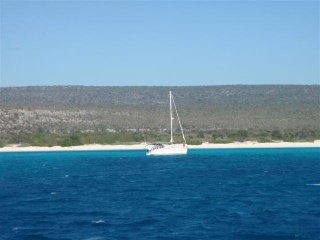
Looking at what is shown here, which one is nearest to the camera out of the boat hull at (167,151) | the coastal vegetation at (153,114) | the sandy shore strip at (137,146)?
the boat hull at (167,151)

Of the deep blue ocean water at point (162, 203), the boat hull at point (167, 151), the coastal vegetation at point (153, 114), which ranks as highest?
the coastal vegetation at point (153, 114)

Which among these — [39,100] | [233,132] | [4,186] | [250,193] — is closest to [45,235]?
[250,193]

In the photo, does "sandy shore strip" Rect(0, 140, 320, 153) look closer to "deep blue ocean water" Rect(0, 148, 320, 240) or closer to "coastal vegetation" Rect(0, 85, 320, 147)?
"coastal vegetation" Rect(0, 85, 320, 147)

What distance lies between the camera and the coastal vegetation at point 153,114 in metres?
110

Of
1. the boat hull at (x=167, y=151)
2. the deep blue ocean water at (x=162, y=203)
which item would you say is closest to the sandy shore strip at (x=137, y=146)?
the boat hull at (x=167, y=151)

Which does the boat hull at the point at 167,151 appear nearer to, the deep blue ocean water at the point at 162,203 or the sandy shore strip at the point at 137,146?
the sandy shore strip at the point at 137,146

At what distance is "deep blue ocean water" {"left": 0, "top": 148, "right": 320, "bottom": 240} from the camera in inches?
1175

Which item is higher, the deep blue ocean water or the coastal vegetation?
the coastal vegetation

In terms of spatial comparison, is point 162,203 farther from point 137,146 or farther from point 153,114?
point 153,114

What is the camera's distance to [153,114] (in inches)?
5477

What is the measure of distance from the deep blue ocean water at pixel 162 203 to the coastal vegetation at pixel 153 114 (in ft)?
148

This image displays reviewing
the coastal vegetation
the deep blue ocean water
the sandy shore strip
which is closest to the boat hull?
the sandy shore strip

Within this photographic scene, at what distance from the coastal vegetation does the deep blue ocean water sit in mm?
45029

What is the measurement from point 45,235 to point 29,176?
30.5 meters
